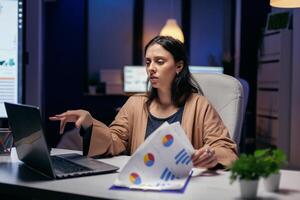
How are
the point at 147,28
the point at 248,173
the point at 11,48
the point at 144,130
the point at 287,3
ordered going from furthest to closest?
the point at 147,28
the point at 287,3
the point at 144,130
the point at 11,48
the point at 248,173

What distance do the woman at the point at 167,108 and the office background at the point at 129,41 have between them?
5.74 feet

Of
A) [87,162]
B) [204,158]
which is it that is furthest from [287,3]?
[87,162]

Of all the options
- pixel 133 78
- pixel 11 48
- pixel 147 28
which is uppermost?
pixel 147 28

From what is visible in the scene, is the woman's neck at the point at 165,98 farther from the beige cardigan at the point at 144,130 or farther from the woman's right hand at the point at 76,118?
the woman's right hand at the point at 76,118

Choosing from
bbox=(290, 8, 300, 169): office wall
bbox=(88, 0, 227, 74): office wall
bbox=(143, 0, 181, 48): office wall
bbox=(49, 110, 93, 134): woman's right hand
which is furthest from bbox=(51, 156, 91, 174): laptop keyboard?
bbox=(143, 0, 181, 48): office wall

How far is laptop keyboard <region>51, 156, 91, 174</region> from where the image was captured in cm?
120

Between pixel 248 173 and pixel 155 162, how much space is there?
238mm

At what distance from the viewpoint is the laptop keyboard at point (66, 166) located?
47.3 inches

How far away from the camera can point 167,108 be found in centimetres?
183

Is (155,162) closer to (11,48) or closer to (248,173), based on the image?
(248,173)

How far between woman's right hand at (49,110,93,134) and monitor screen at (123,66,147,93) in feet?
13.1

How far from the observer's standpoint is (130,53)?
6.24 m

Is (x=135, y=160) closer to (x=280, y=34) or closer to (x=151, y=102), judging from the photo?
(x=151, y=102)

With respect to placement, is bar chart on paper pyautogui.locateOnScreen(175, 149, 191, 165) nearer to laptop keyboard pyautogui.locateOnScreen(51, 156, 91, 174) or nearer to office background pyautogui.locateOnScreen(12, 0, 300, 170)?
laptop keyboard pyautogui.locateOnScreen(51, 156, 91, 174)
